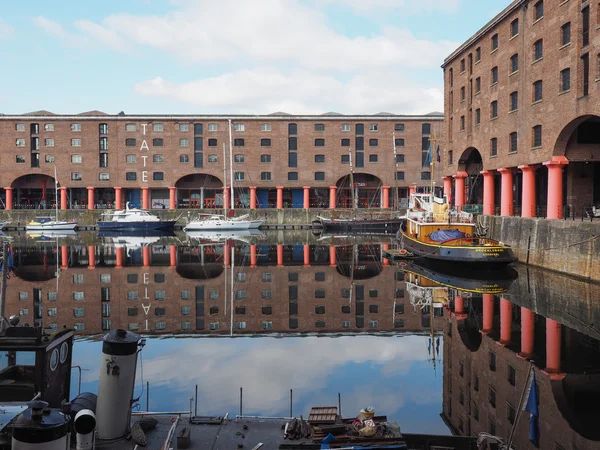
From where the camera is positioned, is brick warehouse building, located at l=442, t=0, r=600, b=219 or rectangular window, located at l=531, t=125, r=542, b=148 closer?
brick warehouse building, located at l=442, t=0, r=600, b=219

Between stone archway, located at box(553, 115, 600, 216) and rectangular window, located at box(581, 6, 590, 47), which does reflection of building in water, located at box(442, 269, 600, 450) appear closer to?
stone archway, located at box(553, 115, 600, 216)

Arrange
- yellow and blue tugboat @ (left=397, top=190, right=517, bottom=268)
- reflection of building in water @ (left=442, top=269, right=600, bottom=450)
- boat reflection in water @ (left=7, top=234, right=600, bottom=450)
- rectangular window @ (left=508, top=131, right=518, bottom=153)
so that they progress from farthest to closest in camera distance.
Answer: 1. rectangular window @ (left=508, top=131, right=518, bottom=153)
2. yellow and blue tugboat @ (left=397, top=190, right=517, bottom=268)
3. boat reflection in water @ (left=7, top=234, right=600, bottom=450)
4. reflection of building in water @ (left=442, top=269, right=600, bottom=450)

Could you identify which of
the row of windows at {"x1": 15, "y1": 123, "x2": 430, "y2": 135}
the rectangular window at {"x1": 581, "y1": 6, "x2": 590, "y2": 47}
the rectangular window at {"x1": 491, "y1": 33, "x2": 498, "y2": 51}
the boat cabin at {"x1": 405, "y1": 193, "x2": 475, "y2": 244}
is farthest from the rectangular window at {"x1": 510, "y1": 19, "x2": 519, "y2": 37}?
the row of windows at {"x1": 15, "y1": 123, "x2": 430, "y2": 135}

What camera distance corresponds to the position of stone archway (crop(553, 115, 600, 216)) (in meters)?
32.9

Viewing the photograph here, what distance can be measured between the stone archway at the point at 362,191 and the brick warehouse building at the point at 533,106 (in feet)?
117

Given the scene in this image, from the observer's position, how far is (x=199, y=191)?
291 feet

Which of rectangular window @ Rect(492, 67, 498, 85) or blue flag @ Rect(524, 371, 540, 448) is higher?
rectangular window @ Rect(492, 67, 498, 85)

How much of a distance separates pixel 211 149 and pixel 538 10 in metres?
54.8

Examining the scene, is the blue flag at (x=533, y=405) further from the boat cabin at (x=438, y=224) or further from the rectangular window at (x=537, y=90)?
the rectangular window at (x=537, y=90)

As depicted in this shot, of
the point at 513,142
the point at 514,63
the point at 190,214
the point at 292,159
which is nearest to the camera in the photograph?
the point at 513,142

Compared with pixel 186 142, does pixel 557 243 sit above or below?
below

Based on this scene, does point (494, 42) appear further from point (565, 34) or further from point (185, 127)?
point (185, 127)

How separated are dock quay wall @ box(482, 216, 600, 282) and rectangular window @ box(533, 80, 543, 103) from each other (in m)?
7.62

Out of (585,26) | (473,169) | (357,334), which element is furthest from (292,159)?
(357,334)
